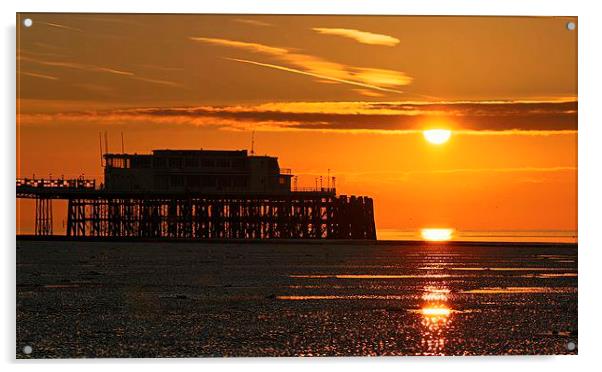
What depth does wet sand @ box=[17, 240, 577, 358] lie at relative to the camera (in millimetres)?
15336

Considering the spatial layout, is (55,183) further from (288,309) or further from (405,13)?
(405,13)

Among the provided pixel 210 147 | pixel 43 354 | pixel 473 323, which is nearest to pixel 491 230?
pixel 473 323

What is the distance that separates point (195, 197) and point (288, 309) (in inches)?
354

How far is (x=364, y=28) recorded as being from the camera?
592 inches

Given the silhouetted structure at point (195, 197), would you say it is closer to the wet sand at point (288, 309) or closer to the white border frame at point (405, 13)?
the white border frame at point (405, 13)

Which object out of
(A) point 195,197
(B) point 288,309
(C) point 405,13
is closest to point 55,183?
(B) point 288,309

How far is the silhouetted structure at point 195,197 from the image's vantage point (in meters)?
19.5

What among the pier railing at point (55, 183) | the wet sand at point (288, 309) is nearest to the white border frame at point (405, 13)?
the wet sand at point (288, 309)

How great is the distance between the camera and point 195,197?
2784 centimetres

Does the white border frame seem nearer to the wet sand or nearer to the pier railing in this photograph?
the wet sand

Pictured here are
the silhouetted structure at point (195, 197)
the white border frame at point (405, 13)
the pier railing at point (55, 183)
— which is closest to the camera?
the white border frame at point (405, 13)

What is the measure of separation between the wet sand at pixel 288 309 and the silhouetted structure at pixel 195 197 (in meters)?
1.48

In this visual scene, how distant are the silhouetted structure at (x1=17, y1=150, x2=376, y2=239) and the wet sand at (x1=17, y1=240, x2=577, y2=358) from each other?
4.84ft

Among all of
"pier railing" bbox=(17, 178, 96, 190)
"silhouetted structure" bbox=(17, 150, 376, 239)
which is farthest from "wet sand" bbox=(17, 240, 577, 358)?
"silhouetted structure" bbox=(17, 150, 376, 239)
